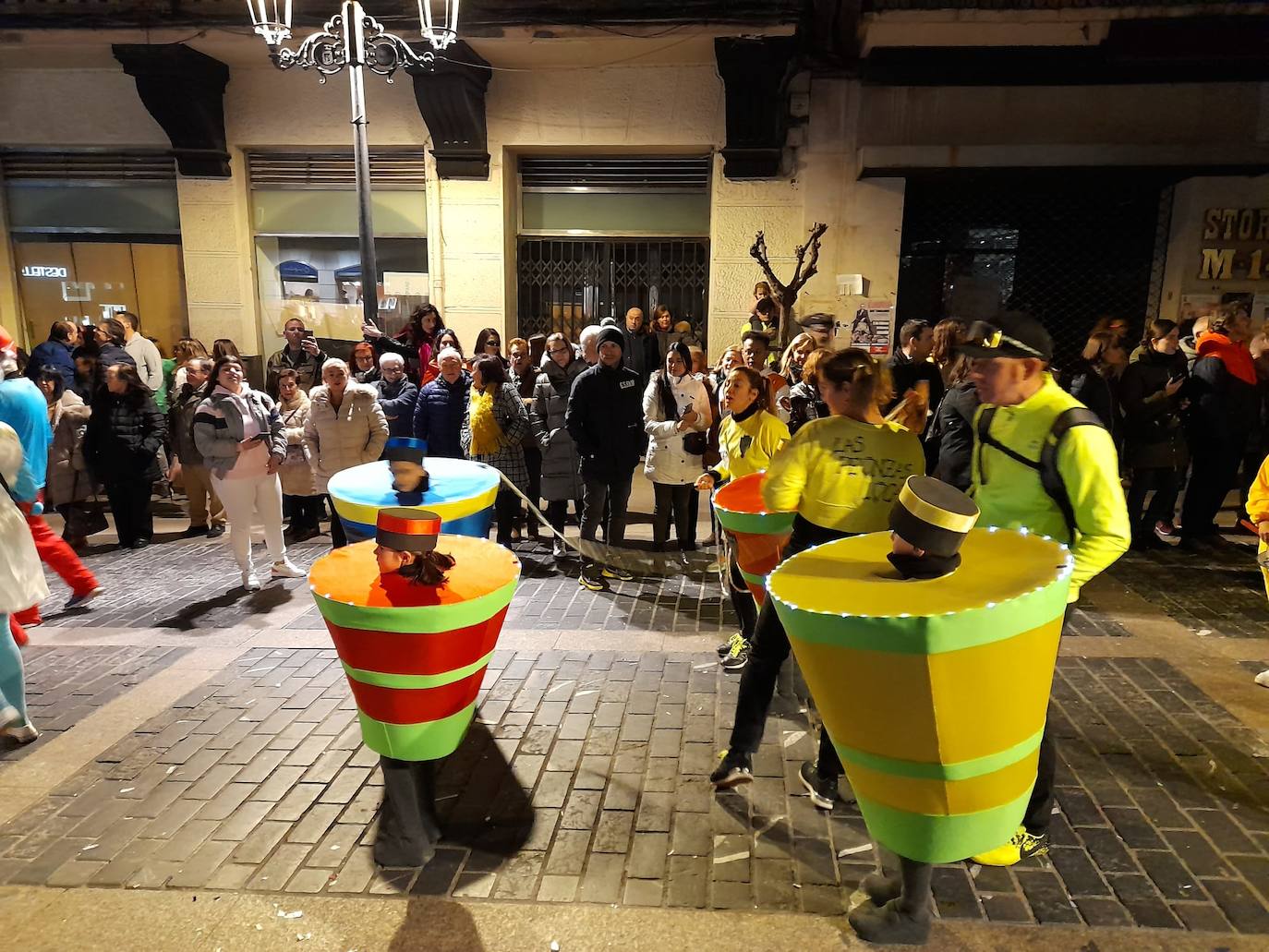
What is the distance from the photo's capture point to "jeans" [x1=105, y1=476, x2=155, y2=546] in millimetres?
7930

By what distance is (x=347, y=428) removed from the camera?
6.88 m

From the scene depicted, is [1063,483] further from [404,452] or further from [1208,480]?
[1208,480]

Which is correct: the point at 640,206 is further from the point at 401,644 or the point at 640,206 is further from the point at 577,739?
the point at 401,644

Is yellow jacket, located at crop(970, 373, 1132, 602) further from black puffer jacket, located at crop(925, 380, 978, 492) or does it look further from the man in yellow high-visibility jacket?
black puffer jacket, located at crop(925, 380, 978, 492)

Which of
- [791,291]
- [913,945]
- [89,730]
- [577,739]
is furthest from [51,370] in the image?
[913,945]

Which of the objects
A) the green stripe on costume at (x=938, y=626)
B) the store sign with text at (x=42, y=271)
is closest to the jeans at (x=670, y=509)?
the green stripe on costume at (x=938, y=626)

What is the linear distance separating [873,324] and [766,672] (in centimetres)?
816

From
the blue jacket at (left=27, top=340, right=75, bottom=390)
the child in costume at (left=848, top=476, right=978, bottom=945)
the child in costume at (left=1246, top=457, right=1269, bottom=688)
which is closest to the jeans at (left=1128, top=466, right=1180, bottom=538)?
the child in costume at (left=1246, top=457, right=1269, bottom=688)

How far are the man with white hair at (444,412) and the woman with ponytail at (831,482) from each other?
4.49 metres

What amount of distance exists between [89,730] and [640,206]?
9083 mm

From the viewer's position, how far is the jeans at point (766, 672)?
3.53 metres

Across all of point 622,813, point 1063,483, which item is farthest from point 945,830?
point 622,813

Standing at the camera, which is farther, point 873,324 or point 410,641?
point 873,324

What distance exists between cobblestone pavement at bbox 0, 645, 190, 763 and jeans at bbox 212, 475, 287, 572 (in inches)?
50.9
